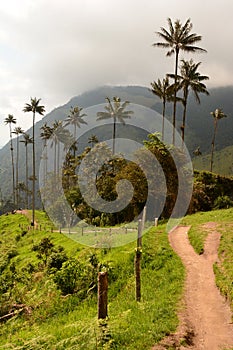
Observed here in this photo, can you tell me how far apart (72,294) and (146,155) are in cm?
2000

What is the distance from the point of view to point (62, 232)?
39969 mm

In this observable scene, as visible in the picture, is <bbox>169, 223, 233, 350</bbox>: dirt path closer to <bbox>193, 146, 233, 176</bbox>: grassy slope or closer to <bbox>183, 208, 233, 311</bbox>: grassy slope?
<bbox>183, 208, 233, 311</bbox>: grassy slope

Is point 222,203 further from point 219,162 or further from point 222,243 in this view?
point 219,162

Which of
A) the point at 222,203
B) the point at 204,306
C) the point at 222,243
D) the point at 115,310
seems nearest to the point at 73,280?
the point at 115,310

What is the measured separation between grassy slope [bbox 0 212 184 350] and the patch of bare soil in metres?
0.40

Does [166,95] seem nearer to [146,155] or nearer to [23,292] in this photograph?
[146,155]

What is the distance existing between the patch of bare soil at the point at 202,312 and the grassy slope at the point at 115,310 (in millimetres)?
402

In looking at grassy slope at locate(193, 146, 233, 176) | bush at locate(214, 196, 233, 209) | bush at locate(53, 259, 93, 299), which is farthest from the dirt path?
grassy slope at locate(193, 146, 233, 176)

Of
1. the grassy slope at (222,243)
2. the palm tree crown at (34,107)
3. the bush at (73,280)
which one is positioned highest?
Answer: the palm tree crown at (34,107)

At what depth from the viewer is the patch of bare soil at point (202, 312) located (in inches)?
381

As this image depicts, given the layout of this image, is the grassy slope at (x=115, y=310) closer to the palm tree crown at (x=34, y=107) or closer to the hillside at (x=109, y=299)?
the hillside at (x=109, y=299)

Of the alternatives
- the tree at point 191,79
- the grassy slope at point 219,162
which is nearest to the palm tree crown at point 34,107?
the tree at point 191,79

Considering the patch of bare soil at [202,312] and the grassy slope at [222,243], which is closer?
the patch of bare soil at [202,312]

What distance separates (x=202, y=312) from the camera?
39.4 ft
